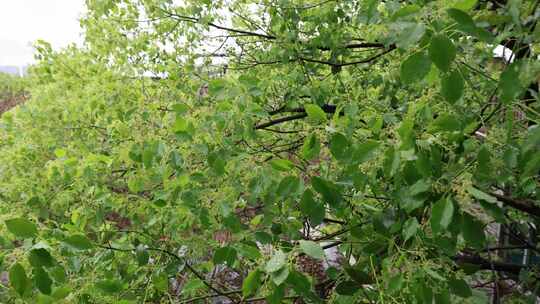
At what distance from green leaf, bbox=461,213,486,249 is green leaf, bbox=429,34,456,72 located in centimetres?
45

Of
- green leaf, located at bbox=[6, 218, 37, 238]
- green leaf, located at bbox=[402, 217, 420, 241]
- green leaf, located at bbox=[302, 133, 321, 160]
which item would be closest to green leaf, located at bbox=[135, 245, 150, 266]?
green leaf, located at bbox=[6, 218, 37, 238]

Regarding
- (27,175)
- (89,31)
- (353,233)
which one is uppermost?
(89,31)

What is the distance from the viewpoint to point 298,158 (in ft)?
6.52

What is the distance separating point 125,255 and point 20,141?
2558mm

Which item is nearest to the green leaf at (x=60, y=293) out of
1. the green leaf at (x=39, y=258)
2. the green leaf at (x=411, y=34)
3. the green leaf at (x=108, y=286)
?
the green leaf at (x=108, y=286)

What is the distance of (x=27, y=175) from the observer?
13.1ft

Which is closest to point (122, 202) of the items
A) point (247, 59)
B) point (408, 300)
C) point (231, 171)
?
point (231, 171)

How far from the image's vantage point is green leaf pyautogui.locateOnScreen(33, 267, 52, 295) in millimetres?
1135

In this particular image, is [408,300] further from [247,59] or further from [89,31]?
[89,31]


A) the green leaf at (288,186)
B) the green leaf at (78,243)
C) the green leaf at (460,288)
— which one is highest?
the green leaf at (288,186)

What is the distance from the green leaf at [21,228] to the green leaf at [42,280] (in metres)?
0.09

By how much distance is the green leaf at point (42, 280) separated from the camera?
1.13 meters

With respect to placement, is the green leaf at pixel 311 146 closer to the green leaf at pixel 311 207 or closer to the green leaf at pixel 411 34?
the green leaf at pixel 311 207

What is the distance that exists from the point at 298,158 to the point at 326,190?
0.74 metres
